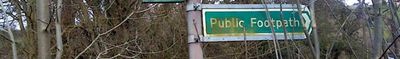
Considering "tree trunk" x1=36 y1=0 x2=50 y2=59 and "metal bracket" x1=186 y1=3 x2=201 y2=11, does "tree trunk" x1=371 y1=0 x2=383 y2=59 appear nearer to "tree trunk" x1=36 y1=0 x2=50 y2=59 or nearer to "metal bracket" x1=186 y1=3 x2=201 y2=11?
"metal bracket" x1=186 y1=3 x2=201 y2=11

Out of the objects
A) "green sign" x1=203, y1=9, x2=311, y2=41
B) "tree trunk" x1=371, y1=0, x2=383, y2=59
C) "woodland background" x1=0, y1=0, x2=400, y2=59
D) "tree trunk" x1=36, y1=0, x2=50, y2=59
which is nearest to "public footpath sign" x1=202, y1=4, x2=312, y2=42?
"green sign" x1=203, y1=9, x2=311, y2=41

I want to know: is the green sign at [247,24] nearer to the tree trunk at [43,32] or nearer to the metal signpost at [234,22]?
the metal signpost at [234,22]

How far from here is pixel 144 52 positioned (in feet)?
22.2

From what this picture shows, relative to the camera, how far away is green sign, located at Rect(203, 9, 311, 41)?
181 cm

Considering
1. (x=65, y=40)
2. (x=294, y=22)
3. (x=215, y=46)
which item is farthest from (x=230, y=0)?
(x=294, y=22)

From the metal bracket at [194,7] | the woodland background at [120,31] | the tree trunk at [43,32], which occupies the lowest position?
the woodland background at [120,31]

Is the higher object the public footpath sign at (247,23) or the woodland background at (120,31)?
the public footpath sign at (247,23)

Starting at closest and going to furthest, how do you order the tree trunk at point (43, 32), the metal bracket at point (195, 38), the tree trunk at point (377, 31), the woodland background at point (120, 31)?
the tree trunk at point (377, 31) < the metal bracket at point (195, 38) < the tree trunk at point (43, 32) < the woodland background at point (120, 31)

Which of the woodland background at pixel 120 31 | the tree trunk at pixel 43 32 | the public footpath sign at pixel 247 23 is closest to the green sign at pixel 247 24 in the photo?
the public footpath sign at pixel 247 23

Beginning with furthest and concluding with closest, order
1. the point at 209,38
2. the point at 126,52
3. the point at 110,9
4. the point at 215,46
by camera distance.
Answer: the point at 215,46, the point at 110,9, the point at 126,52, the point at 209,38

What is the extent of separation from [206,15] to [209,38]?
8 cm

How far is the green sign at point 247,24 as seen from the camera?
181 cm

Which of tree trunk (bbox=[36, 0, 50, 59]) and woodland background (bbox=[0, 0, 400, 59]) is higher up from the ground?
tree trunk (bbox=[36, 0, 50, 59])

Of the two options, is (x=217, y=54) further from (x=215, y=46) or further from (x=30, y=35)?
(x=30, y=35)
